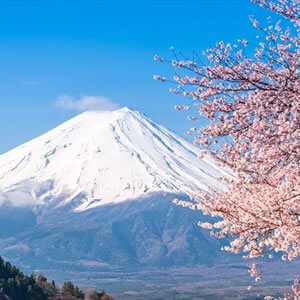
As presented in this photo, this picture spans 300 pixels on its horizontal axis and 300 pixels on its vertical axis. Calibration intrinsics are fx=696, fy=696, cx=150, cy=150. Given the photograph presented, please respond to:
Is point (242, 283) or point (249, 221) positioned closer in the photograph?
point (249, 221)

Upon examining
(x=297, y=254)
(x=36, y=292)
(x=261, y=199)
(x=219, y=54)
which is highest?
(x=36, y=292)

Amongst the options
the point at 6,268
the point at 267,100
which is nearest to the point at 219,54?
the point at 267,100

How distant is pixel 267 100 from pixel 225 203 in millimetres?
1750

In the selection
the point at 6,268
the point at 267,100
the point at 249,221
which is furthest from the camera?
the point at 6,268

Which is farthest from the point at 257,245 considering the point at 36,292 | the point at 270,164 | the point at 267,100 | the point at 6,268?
the point at 6,268

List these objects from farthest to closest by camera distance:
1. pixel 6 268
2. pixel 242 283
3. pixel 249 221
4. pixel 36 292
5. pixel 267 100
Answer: pixel 242 283, pixel 6 268, pixel 36 292, pixel 249 221, pixel 267 100

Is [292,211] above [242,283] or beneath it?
beneath

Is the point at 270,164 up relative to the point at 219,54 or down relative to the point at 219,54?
down

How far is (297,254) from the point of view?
29.7 ft

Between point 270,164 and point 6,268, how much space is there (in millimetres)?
59068

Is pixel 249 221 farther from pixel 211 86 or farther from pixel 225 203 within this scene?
pixel 211 86

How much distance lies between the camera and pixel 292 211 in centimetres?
866

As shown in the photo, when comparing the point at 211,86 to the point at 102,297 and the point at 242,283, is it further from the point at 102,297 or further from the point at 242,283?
the point at 242,283

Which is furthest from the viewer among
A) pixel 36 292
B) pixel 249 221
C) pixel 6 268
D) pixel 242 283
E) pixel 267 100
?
pixel 242 283
